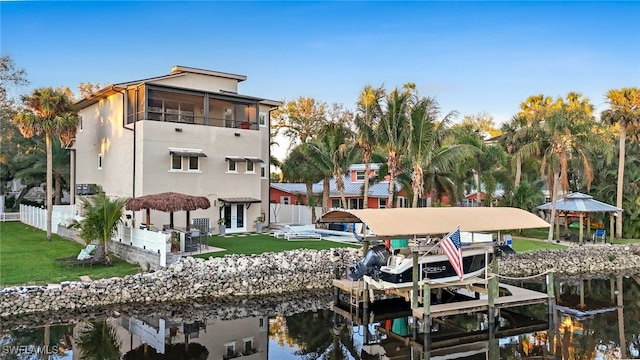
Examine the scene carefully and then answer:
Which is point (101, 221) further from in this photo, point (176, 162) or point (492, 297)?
point (492, 297)

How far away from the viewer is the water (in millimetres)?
12023

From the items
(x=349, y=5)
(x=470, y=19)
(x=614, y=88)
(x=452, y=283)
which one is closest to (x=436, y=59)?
(x=470, y=19)

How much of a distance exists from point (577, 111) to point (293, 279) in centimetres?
1878

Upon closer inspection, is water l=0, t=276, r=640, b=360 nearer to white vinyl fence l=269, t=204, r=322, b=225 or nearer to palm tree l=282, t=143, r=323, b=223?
palm tree l=282, t=143, r=323, b=223

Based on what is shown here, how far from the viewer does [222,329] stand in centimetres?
1387

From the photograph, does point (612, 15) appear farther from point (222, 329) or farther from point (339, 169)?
point (222, 329)

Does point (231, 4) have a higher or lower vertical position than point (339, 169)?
higher

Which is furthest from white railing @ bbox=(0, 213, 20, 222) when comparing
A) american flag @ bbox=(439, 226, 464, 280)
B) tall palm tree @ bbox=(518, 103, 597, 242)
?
tall palm tree @ bbox=(518, 103, 597, 242)

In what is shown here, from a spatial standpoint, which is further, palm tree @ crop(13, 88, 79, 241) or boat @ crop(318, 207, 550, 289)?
palm tree @ crop(13, 88, 79, 241)

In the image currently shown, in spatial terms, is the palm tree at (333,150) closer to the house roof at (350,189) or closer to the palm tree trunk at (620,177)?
the house roof at (350,189)

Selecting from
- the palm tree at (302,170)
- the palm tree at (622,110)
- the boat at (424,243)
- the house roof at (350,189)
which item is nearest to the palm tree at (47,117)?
the boat at (424,243)

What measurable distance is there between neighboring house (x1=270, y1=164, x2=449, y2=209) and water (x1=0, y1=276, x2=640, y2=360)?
2043 cm

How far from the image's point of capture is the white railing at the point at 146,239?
17947 millimetres

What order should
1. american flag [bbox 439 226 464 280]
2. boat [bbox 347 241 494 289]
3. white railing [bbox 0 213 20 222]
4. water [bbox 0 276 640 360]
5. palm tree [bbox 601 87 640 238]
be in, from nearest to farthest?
water [bbox 0 276 640 360] < american flag [bbox 439 226 464 280] < boat [bbox 347 241 494 289] < palm tree [bbox 601 87 640 238] < white railing [bbox 0 213 20 222]
